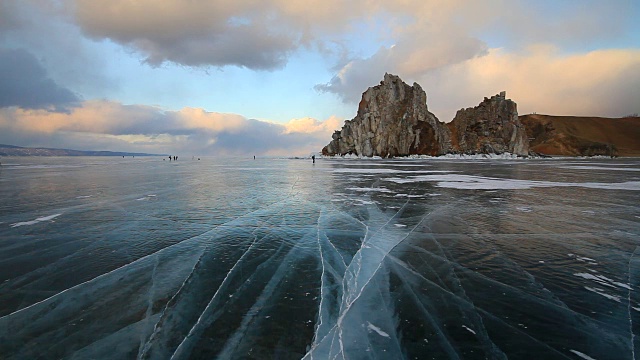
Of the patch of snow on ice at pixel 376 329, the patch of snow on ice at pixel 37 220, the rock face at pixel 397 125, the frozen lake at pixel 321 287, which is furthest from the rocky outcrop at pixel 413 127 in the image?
the patch of snow on ice at pixel 376 329

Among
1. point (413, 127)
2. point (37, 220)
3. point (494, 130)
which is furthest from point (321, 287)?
point (494, 130)

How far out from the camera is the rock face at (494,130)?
472 ft

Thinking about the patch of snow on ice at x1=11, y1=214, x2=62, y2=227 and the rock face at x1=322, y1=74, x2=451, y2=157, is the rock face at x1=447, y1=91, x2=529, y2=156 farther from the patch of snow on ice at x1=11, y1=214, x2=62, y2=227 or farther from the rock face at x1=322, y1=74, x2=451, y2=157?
the patch of snow on ice at x1=11, y1=214, x2=62, y2=227

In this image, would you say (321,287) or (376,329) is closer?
(376,329)

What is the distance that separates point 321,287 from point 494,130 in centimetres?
16934

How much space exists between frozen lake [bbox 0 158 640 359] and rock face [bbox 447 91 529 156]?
150201mm

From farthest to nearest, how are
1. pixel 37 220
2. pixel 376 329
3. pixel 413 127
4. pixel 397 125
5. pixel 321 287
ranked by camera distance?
pixel 397 125
pixel 413 127
pixel 37 220
pixel 321 287
pixel 376 329

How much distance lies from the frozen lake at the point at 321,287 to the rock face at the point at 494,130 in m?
150

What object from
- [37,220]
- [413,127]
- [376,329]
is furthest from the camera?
[413,127]

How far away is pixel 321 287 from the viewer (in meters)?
5.09

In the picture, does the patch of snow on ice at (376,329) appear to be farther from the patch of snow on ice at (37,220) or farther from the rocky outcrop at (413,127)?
the rocky outcrop at (413,127)

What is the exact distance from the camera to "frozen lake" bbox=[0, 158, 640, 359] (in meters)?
3.55

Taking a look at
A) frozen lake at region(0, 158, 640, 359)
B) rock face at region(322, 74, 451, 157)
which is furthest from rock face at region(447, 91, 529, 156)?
frozen lake at region(0, 158, 640, 359)

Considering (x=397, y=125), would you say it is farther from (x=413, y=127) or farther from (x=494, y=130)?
(x=494, y=130)
